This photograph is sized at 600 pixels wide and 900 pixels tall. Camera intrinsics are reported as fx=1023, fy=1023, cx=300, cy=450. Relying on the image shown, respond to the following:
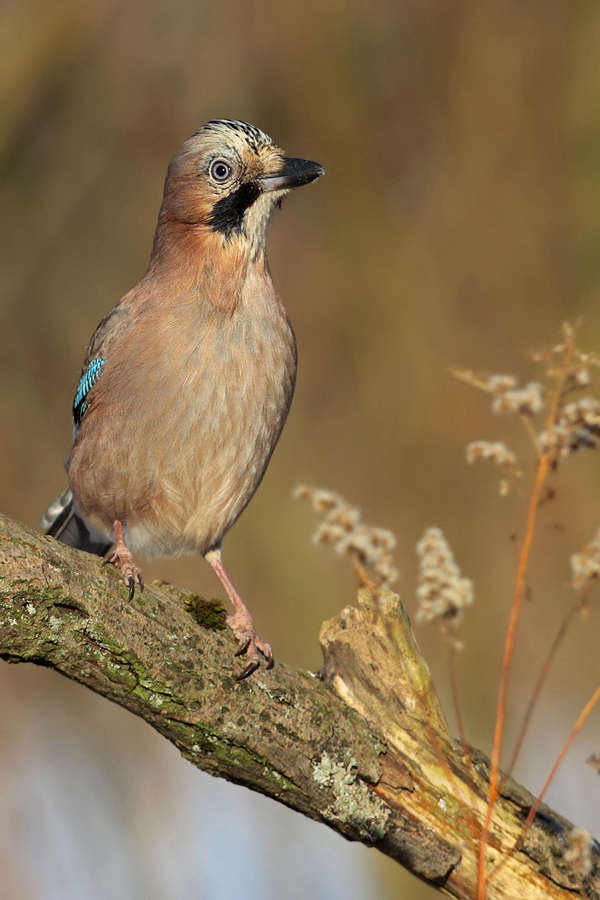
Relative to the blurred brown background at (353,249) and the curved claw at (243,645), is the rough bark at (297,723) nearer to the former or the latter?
the curved claw at (243,645)

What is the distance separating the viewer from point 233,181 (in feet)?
14.7

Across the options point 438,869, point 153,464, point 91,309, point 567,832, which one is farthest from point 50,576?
point 91,309

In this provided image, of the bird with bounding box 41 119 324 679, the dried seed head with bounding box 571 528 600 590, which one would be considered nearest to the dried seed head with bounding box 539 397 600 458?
the dried seed head with bounding box 571 528 600 590

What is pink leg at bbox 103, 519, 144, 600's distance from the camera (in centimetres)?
343

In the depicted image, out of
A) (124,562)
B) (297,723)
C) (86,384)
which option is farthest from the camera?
(86,384)

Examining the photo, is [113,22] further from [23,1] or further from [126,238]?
[126,238]

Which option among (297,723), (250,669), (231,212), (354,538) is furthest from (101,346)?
(354,538)

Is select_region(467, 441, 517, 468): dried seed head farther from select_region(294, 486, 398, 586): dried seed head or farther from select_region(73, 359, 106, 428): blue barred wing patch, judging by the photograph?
select_region(73, 359, 106, 428): blue barred wing patch

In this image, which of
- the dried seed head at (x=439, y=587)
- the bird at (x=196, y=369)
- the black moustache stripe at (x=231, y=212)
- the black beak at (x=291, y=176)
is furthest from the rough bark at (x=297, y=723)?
the black beak at (x=291, y=176)

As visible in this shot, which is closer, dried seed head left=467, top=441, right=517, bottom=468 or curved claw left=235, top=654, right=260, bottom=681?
dried seed head left=467, top=441, right=517, bottom=468

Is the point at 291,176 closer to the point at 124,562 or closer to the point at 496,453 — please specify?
the point at 124,562

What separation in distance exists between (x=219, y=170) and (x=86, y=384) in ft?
3.75

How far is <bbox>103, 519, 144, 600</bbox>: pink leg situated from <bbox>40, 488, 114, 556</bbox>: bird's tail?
0.65 metres

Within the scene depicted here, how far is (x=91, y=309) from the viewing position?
7.37 m
